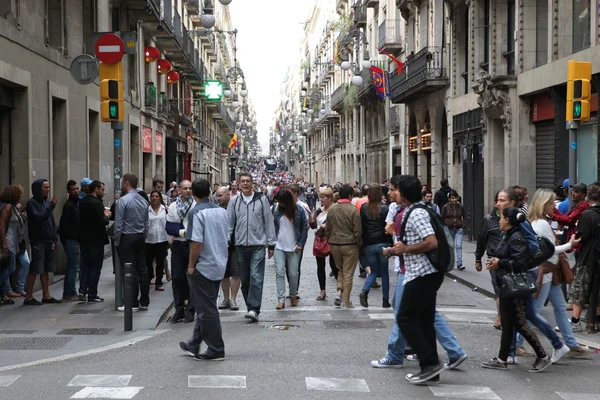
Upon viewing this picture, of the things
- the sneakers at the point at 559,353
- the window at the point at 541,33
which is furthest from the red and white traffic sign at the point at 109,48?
the window at the point at 541,33

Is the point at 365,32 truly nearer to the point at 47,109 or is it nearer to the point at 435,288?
the point at 47,109

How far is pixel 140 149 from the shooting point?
88.1 feet

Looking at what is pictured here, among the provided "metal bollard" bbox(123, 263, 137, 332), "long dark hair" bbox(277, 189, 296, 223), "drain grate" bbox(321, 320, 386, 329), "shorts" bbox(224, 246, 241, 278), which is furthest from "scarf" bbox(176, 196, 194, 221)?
"drain grate" bbox(321, 320, 386, 329)

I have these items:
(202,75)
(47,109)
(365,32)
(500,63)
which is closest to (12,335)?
(47,109)

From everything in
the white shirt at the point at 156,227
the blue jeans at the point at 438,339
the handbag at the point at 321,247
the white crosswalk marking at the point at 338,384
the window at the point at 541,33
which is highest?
the window at the point at 541,33

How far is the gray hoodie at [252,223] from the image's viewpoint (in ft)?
37.2

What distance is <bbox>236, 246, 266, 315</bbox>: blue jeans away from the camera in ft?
36.0

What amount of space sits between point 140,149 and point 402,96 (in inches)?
418

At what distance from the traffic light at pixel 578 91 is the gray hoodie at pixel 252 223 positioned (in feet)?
15.4

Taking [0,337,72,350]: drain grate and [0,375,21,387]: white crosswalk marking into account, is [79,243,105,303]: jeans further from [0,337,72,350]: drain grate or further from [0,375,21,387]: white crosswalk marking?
[0,375,21,387]: white crosswalk marking

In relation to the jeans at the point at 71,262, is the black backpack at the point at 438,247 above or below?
above

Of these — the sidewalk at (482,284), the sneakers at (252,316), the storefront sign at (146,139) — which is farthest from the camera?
the storefront sign at (146,139)

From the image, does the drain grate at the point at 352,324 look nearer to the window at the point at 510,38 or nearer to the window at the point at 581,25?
the window at the point at 581,25

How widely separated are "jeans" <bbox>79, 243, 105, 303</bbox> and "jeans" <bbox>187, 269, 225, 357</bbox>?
4.39m
